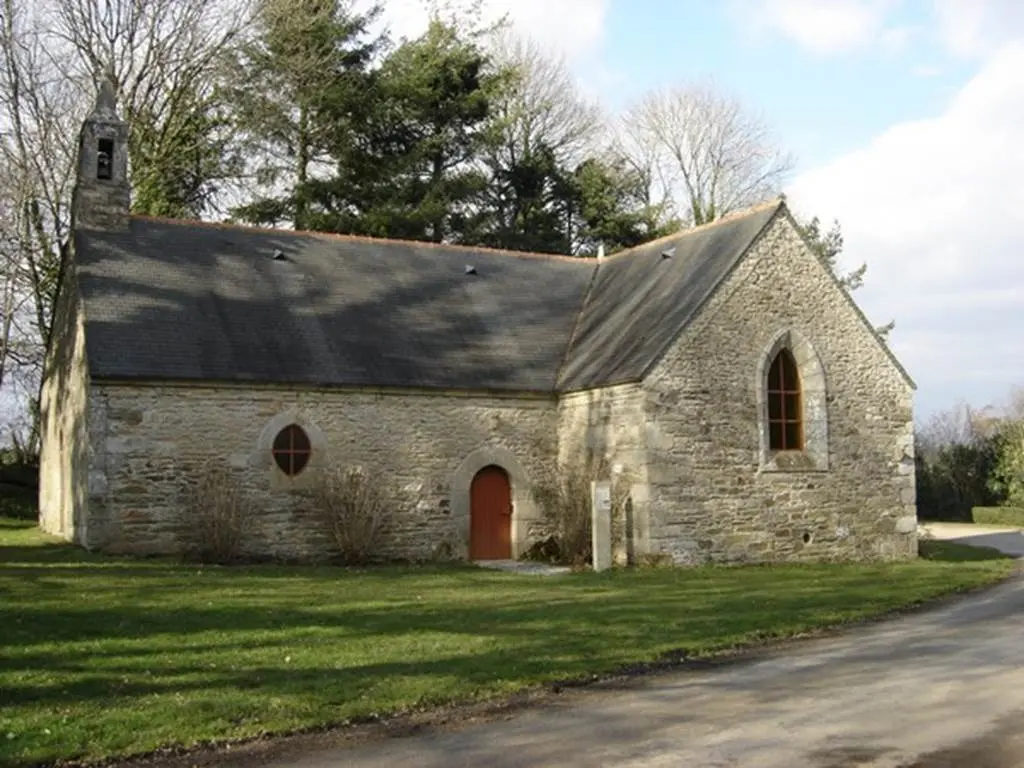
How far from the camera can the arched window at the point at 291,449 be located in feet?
59.8

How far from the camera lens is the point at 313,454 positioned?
18438 mm

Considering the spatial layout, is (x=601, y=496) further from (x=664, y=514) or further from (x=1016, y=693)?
(x=1016, y=693)

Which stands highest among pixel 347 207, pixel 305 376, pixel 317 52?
pixel 317 52

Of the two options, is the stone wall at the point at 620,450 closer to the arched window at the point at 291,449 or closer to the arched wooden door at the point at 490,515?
the arched wooden door at the point at 490,515

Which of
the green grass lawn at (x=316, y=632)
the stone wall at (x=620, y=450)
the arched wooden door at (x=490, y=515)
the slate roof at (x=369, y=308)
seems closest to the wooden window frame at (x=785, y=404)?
the slate roof at (x=369, y=308)

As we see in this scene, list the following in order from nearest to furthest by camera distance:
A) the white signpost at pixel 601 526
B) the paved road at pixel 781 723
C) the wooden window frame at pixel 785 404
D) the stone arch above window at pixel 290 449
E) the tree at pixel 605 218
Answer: the paved road at pixel 781 723, the white signpost at pixel 601 526, the stone arch above window at pixel 290 449, the wooden window frame at pixel 785 404, the tree at pixel 605 218

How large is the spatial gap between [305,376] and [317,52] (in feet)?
55.5

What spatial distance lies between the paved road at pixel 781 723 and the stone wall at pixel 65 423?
11.8m

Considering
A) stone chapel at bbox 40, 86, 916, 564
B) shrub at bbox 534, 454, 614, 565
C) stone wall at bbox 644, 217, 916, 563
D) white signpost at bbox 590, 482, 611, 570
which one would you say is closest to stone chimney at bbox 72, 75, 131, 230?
stone chapel at bbox 40, 86, 916, 564

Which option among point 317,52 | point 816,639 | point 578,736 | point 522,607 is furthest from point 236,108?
point 578,736

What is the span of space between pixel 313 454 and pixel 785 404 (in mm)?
8653

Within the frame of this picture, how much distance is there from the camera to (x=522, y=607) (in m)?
12.4

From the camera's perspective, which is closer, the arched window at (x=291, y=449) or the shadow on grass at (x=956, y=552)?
the arched window at (x=291, y=449)

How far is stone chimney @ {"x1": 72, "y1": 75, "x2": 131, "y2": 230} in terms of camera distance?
2003 cm
